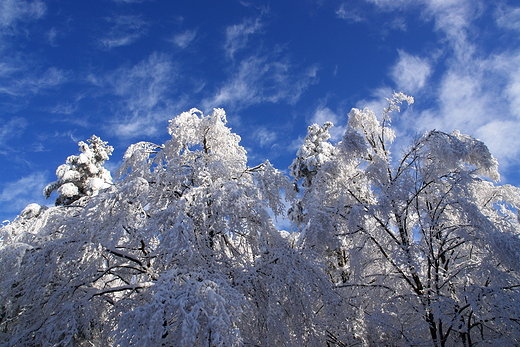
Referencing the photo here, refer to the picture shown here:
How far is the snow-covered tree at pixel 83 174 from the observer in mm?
11055

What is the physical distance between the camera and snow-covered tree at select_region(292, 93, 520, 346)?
4.67 metres

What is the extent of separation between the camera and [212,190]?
5.00 m

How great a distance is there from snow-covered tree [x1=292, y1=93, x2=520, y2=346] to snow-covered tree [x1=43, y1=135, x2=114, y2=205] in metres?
9.09

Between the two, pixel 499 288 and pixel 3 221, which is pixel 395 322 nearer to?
pixel 499 288

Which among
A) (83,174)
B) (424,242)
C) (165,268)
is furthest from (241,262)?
(83,174)

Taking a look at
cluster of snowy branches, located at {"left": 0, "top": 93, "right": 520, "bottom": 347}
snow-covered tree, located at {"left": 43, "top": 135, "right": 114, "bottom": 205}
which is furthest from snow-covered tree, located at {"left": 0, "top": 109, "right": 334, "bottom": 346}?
snow-covered tree, located at {"left": 43, "top": 135, "right": 114, "bottom": 205}

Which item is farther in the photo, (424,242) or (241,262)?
(424,242)

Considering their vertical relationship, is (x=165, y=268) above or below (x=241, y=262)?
below

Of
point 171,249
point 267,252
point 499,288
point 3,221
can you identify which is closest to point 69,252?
point 171,249

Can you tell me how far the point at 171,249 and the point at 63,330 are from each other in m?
1.87

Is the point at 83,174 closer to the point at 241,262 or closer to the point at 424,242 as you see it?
the point at 241,262

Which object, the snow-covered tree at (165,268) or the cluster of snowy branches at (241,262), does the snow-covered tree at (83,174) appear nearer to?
the cluster of snowy branches at (241,262)

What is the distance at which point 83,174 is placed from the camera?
12117 mm

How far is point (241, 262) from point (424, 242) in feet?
12.1
